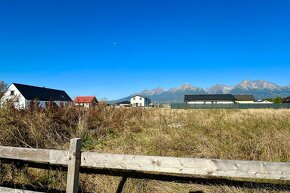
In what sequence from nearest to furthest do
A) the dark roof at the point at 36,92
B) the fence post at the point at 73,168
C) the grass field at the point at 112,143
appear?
1. the fence post at the point at 73,168
2. the grass field at the point at 112,143
3. the dark roof at the point at 36,92

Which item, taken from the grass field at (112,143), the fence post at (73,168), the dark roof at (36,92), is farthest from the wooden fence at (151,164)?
the dark roof at (36,92)

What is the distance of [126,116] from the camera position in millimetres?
15664

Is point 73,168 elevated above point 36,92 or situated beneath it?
situated beneath

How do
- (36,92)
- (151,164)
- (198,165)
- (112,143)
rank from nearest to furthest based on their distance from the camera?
(198,165)
(151,164)
(112,143)
(36,92)

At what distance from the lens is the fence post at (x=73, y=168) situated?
3.73 metres

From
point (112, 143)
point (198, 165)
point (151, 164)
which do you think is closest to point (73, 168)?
point (151, 164)

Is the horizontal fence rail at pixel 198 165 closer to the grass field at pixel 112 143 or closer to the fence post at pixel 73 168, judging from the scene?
the fence post at pixel 73 168

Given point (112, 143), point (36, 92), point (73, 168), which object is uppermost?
point (36, 92)

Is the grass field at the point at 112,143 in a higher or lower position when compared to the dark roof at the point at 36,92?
lower

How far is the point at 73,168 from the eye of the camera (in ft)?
12.3

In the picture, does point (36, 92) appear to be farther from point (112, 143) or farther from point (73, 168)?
point (73, 168)

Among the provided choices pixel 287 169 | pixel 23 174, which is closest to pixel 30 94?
pixel 23 174

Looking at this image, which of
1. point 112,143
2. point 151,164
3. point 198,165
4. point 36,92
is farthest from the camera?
point 36,92

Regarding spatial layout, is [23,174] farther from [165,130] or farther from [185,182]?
[165,130]
